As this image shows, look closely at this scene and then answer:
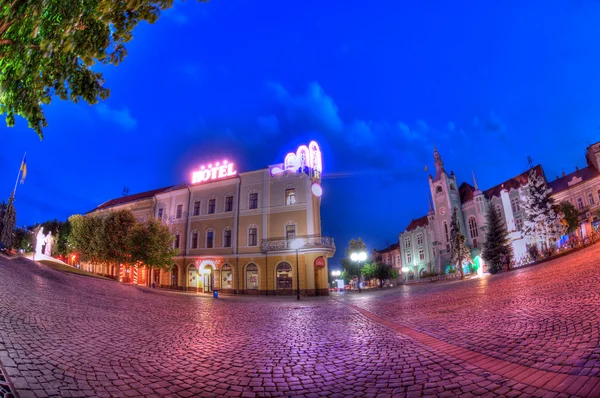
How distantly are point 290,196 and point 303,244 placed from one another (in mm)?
5364

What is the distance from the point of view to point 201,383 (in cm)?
412

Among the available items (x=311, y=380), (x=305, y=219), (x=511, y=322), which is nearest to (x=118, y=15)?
(x=311, y=380)

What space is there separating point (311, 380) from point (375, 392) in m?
1.00

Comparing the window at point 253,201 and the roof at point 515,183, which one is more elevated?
the roof at point 515,183

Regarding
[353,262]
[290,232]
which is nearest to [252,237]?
[290,232]

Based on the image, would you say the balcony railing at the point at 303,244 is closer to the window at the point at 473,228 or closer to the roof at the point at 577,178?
the roof at the point at 577,178

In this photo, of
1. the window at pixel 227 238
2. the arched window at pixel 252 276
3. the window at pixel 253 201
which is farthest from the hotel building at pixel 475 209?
the window at pixel 227 238

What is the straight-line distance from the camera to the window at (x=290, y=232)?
29484mm

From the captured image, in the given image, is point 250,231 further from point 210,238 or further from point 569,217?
point 569,217

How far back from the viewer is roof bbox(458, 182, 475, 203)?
6684cm

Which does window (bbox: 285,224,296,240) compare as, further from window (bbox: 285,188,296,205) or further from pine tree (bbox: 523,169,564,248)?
pine tree (bbox: 523,169,564,248)

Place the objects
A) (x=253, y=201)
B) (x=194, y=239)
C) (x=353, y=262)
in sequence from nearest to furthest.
A: (x=253, y=201), (x=194, y=239), (x=353, y=262)

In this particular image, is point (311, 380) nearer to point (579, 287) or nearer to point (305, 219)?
point (579, 287)

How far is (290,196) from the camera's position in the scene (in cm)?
3069
